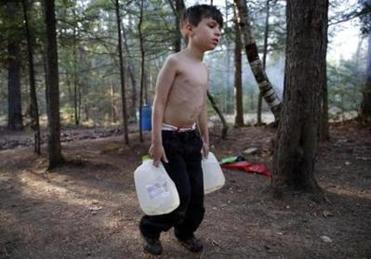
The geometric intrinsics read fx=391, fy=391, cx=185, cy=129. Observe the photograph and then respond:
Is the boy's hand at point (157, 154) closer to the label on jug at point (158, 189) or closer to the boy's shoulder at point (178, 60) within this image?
the label on jug at point (158, 189)

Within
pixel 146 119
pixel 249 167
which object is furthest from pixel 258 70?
pixel 146 119

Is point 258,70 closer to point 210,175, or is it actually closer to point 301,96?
point 301,96

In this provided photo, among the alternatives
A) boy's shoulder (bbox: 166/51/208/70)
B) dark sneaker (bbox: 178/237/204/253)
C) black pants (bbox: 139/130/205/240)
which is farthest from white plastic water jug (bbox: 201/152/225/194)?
boy's shoulder (bbox: 166/51/208/70)

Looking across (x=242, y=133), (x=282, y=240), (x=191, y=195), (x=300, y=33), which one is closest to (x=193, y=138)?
(x=191, y=195)

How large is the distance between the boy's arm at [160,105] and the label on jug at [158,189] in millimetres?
144

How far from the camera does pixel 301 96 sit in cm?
438

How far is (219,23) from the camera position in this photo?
2.86m

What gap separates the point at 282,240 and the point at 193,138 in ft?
4.32

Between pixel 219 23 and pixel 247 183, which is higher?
pixel 219 23

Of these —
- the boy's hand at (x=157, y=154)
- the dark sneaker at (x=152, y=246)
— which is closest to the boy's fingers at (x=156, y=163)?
the boy's hand at (x=157, y=154)

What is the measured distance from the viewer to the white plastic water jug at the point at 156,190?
2.74 meters

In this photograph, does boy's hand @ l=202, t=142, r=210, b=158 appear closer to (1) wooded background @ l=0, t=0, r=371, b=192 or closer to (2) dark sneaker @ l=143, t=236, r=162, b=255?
(2) dark sneaker @ l=143, t=236, r=162, b=255

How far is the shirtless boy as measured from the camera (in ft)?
9.24

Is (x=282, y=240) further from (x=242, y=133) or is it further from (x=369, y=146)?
(x=242, y=133)
